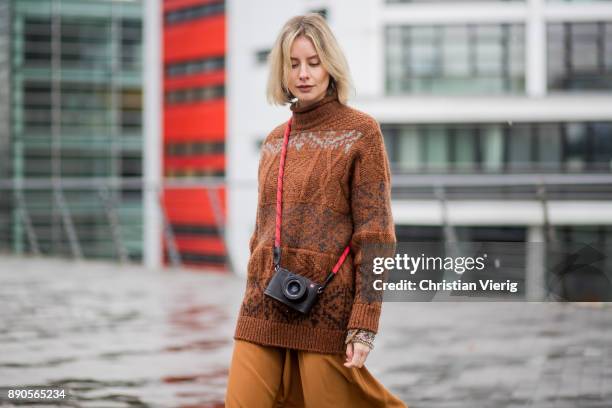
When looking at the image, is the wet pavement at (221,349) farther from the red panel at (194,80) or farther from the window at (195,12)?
the window at (195,12)

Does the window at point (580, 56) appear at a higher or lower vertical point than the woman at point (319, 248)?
higher

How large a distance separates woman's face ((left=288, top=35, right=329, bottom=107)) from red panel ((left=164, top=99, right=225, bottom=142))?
207 feet

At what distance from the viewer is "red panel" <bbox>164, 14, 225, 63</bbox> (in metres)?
66.2

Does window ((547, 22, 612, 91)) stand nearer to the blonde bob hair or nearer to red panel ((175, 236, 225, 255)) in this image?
red panel ((175, 236, 225, 255))

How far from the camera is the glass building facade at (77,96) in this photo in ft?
171

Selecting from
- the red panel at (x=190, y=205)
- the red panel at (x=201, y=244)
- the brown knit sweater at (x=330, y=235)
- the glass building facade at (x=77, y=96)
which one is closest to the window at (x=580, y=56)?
the glass building facade at (x=77, y=96)

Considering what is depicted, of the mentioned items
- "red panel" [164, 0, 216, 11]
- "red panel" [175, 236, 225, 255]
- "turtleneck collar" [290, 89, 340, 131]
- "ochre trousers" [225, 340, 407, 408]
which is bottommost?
"red panel" [175, 236, 225, 255]

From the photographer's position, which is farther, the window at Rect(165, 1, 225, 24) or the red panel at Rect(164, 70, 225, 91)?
the red panel at Rect(164, 70, 225, 91)

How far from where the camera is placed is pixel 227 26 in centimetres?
6512

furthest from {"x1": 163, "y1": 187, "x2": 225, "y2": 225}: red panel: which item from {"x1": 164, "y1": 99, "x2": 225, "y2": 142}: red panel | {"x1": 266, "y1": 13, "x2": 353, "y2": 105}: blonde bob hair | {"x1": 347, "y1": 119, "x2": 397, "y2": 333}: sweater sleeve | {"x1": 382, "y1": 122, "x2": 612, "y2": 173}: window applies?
{"x1": 347, "y1": 119, "x2": 397, "y2": 333}: sweater sleeve

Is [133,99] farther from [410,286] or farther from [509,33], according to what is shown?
[410,286]

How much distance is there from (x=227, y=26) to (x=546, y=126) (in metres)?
28.2

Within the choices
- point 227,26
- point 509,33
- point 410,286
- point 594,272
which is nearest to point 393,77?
point 509,33

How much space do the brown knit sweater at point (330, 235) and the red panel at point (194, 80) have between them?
64032mm
